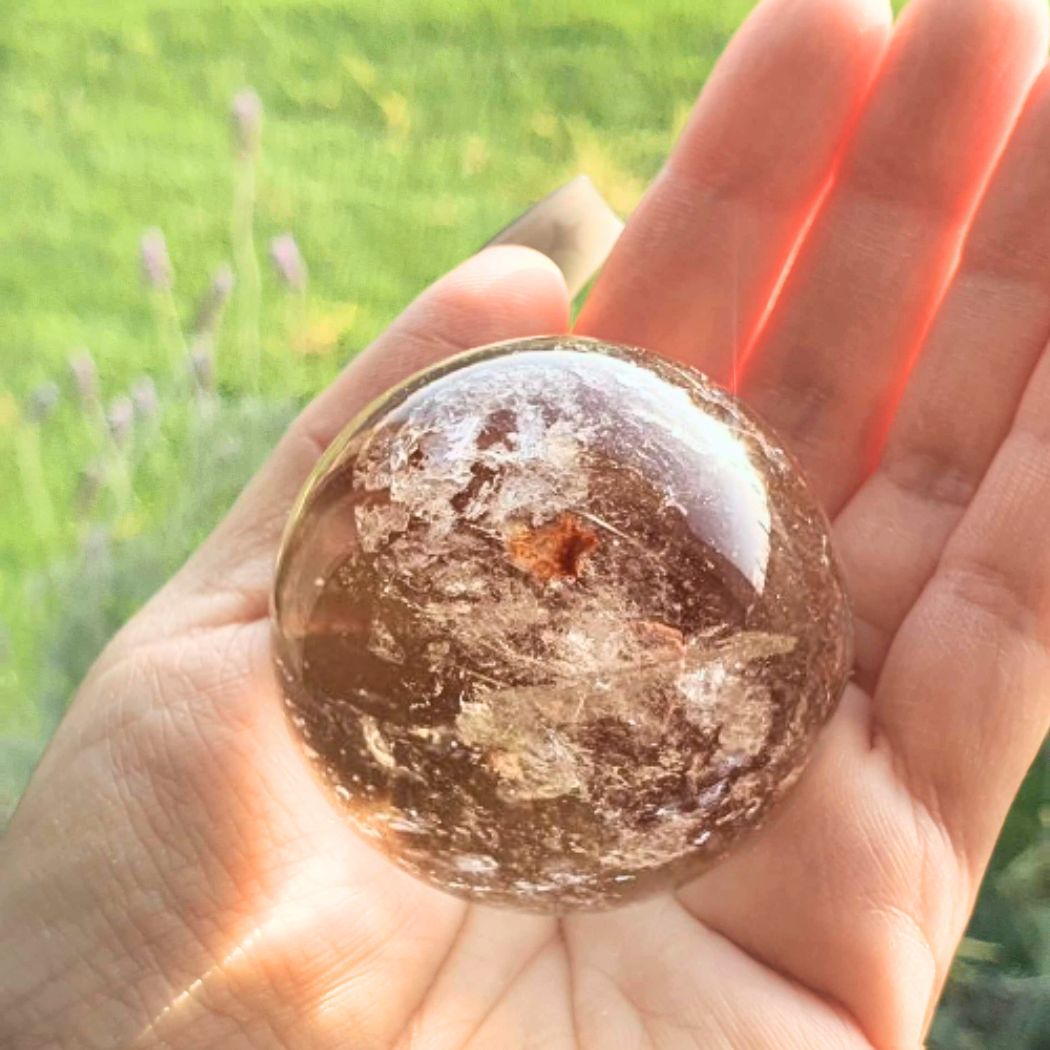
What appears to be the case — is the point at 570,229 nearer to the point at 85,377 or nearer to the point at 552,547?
the point at 85,377

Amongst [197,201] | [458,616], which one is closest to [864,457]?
[458,616]

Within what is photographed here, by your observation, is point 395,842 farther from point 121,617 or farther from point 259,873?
point 121,617

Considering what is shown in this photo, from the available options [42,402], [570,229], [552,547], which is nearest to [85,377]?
[42,402]

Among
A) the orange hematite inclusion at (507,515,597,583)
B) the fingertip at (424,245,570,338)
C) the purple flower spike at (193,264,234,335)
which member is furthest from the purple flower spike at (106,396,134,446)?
the orange hematite inclusion at (507,515,597,583)

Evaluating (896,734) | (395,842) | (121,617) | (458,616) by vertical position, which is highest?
(458,616)

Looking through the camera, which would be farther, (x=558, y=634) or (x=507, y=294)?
(x=507, y=294)

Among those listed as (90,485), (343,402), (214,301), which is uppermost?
(343,402)
